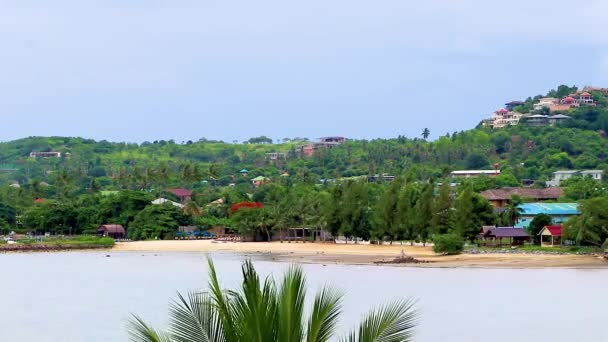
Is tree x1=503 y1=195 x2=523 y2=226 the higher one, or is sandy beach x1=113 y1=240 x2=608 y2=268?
tree x1=503 y1=195 x2=523 y2=226

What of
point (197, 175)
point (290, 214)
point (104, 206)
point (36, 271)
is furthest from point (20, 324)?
point (197, 175)

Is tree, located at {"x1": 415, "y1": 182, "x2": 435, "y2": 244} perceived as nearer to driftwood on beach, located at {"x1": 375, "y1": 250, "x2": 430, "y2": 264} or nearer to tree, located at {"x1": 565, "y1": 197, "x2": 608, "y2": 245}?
driftwood on beach, located at {"x1": 375, "y1": 250, "x2": 430, "y2": 264}

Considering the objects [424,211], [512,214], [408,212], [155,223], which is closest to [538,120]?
[155,223]

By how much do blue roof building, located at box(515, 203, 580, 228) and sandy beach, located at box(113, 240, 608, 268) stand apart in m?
9.18

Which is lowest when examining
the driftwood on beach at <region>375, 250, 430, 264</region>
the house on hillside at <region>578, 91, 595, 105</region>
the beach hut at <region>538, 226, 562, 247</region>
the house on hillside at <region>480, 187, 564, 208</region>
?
the driftwood on beach at <region>375, 250, 430, 264</region>

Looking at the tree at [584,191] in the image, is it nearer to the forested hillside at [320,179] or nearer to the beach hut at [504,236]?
the forested hillside at [320,179]

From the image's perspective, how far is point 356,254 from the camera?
76.8 m

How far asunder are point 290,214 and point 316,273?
3642cm

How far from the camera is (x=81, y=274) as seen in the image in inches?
Answer: 2542

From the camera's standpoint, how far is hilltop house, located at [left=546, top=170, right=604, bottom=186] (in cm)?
13150

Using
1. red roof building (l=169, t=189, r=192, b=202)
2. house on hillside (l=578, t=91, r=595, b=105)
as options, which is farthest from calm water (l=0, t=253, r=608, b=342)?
house on hillside (l=578, t=91, r=595, b=105)

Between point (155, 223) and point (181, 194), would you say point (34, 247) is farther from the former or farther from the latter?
point (181, 194)

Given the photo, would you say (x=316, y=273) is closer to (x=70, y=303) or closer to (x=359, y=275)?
(x=359, y=275)

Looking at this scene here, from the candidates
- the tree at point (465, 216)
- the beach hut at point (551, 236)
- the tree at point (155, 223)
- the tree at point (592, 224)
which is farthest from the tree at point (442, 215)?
the tree at point (155, 223)
